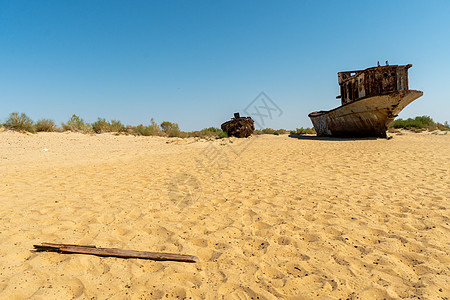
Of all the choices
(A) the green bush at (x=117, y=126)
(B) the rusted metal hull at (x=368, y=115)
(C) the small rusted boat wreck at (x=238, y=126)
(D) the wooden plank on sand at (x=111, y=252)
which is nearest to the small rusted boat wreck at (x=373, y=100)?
(B) the rusted metal hull at (x=368, y=115)

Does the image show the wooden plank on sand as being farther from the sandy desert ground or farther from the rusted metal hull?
the rusted metal hull

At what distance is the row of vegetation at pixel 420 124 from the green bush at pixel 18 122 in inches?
1087

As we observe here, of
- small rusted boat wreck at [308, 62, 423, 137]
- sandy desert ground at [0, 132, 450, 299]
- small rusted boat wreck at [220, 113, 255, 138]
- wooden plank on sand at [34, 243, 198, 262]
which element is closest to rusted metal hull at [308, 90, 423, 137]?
small rusted boat wreck at [308, 62, 423, 137]

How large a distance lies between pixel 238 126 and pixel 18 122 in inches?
520

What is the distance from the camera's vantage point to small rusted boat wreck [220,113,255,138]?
17.8m

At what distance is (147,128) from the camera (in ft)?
61.6

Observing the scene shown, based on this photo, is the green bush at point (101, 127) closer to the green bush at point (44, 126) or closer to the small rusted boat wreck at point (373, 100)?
the green bush at point (44, 126)

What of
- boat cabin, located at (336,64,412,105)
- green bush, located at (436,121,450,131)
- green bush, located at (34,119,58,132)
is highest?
boat cabin, located at (336,64,412,105)

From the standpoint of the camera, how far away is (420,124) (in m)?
20.4

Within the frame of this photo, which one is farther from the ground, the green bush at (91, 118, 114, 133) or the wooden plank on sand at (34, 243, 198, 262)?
the green bush at (91, 118, 114, 133)

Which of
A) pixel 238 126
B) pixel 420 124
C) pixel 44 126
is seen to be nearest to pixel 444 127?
pixel 420 124

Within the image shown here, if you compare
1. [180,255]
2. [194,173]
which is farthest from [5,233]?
[194,173]

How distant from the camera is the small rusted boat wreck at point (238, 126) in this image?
17.8m

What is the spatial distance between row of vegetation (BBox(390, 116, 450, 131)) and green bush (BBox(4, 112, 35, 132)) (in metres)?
27.6
